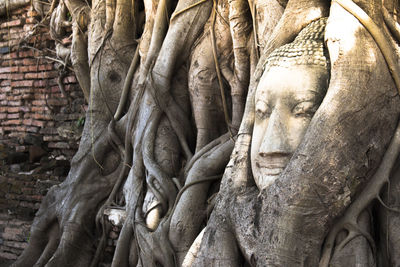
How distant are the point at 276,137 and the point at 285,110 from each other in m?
0.12

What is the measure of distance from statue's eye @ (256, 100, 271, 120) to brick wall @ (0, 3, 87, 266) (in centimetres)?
320

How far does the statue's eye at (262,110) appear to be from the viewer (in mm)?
2612

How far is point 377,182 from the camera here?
2389 millimetres

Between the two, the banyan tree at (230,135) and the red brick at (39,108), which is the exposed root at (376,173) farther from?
the red brick at (39,108)

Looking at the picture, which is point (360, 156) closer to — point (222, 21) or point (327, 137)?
point (327, 137)

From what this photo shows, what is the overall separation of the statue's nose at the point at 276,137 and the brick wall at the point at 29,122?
332cm

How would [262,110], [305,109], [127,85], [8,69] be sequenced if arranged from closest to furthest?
1. [305,109]
2. [262,110]
3. [127,85]
4. [8,69]

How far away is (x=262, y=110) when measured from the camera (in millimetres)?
2631

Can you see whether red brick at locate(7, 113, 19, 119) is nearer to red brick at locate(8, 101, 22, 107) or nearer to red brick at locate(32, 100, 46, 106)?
red brick at locate(8, 101, 22, 107)

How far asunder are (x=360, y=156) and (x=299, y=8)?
2.80 ft

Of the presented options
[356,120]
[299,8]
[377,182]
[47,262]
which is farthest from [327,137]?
[47,262]

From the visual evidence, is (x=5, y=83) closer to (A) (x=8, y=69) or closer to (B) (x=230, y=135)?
(A) (x=8, y=69)

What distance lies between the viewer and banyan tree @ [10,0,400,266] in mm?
2334

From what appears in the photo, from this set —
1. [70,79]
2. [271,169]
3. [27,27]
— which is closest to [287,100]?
[271,169]
